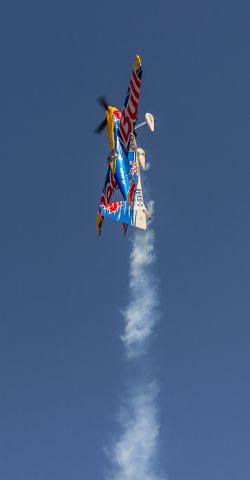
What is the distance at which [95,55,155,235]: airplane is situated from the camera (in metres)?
44.2

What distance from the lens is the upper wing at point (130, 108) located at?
143 ft

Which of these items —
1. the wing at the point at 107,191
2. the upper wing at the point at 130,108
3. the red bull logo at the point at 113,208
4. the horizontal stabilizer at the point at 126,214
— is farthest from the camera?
the wing at the point at 107,191

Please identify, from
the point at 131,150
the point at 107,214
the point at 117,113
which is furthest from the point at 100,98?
the point at 107,214

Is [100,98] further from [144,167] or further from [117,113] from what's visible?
[144,167]

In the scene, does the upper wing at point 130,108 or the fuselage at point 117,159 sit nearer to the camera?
the upper wing at point 130,108

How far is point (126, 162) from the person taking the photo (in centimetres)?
5028

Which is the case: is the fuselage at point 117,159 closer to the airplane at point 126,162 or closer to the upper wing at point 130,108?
the airplane at point 126,162

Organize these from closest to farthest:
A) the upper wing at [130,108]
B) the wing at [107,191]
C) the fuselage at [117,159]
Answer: the upper wing at [130,108] → the fuselage at [117,159] → the wing at [107,191]

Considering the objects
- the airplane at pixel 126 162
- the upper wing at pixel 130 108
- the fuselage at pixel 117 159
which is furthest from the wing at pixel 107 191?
the upper wing at pixel 130 108

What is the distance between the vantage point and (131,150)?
50.0 meters

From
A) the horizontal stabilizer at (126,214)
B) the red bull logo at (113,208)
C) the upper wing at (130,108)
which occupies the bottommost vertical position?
the horizontal stabilizer at (126,214)

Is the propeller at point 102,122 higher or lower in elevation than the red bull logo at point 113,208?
higher

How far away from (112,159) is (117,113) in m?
5.36

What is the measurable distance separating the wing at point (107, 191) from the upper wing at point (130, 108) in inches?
205
